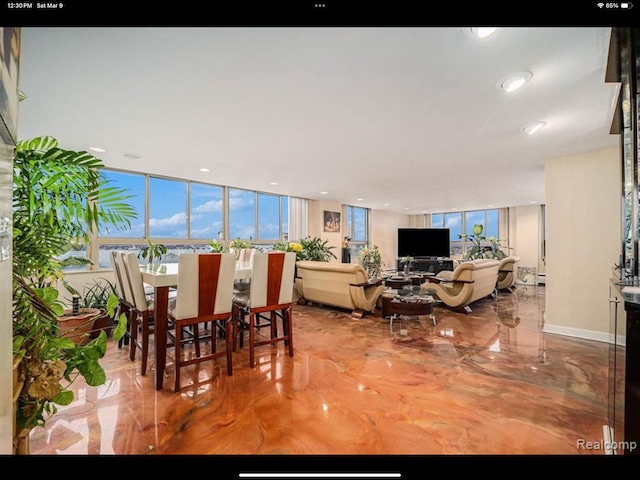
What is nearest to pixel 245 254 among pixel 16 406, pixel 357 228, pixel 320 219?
pixel 320 219

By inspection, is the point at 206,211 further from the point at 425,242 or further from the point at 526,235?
the point at 526,235

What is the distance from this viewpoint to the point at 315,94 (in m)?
1.94

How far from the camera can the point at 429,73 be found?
66.4 inches

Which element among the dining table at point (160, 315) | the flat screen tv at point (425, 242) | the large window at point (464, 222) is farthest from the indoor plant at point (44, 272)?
the large window at point (464, 222)

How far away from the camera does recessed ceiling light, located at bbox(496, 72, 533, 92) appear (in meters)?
1.69

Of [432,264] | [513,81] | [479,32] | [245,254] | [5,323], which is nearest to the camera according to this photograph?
[5,323]

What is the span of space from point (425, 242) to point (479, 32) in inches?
281

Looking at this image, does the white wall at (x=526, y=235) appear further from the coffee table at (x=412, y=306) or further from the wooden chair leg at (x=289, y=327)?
the wooden chair leg at (x=289, y=327)

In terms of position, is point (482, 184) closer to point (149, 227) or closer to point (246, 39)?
point (246, 39)

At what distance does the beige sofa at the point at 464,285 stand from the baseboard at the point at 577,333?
1070 mm

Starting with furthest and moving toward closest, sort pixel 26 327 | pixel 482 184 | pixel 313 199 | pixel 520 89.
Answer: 1. pixel 313 199
2. pixel 482 184
3. pixel 520 89
4. pixel 26 327

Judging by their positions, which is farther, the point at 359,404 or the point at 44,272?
the point at 359,404

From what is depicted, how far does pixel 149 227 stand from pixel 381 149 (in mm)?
3898

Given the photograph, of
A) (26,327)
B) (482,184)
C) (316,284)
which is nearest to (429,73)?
(26,327)
